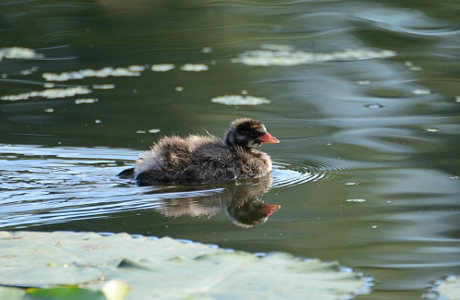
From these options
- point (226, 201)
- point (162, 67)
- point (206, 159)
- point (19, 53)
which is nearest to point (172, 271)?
point (226, 201)

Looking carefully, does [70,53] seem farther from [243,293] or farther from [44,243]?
[243,293]

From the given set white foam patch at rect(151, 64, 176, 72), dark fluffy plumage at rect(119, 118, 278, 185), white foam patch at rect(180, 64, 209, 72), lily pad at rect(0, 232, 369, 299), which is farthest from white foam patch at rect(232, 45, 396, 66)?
lily pad at rect(0, 232, 369, 299)

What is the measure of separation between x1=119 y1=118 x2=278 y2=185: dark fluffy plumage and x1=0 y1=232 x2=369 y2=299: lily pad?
2514mm

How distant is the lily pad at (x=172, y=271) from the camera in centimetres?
393

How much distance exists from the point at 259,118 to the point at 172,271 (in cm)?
574

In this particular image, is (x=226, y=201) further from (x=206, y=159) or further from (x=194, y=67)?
(x=194, y=67)

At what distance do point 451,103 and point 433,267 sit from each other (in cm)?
571

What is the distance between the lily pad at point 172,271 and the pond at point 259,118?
0.41 metres

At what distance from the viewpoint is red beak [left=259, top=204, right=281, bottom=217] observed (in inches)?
240

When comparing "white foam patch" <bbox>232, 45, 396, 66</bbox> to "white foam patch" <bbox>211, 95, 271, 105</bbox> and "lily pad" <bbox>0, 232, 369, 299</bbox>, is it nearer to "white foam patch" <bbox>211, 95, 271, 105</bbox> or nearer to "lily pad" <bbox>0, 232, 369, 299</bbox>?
"white foam patch" <bbox>211, 95, 271, 105</bbox>

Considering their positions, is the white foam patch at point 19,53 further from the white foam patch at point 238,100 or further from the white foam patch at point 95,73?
the white foam patch at point 238,100

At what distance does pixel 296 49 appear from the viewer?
1379cm

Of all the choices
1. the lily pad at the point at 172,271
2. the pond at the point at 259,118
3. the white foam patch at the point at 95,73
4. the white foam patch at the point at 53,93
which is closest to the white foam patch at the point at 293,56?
the pond at the point at 259,118

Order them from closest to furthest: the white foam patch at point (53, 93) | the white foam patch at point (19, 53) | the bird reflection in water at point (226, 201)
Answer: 1. the bird reflection in water at point (226, 201)
2. the white foam patch at point (53, 93)
3. the white foam patch at point (19, 53)
